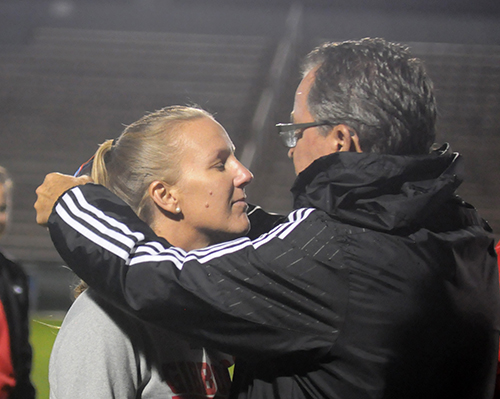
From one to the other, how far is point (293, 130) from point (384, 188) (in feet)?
1.03

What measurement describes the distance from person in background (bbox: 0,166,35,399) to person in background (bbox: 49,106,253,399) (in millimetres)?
504

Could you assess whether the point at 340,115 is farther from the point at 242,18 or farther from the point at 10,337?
the point at 242,18

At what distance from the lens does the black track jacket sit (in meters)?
1.02

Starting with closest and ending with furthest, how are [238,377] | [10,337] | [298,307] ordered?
[298,307] < [238,377] < [10,337]

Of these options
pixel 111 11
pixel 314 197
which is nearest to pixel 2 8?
pixel 111 11

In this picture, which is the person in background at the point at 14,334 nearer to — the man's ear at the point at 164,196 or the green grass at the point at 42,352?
the man's ear at the point at 164,196

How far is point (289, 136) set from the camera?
1345mm

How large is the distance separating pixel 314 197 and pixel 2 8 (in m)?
12.5

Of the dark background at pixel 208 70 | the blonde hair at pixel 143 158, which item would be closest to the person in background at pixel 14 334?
the blonde hair at pixel 143 158

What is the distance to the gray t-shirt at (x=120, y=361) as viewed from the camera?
3.61ft

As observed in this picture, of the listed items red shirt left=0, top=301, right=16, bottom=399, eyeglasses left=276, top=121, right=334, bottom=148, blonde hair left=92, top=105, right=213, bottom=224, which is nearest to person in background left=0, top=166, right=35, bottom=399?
red shirt left=0, top=301, right=16, bottom=399

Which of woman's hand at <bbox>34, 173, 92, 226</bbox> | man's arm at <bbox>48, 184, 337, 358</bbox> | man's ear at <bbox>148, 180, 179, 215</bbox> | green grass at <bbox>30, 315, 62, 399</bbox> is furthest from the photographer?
green grass at <bbox>30, 315, 62, 399</bbox>

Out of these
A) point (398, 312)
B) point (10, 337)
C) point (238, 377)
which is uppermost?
point (398, 312)

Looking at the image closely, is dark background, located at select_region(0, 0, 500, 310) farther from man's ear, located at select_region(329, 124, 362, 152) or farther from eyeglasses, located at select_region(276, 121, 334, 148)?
man's ear, located at select_region(329, 124, 362, 152)
